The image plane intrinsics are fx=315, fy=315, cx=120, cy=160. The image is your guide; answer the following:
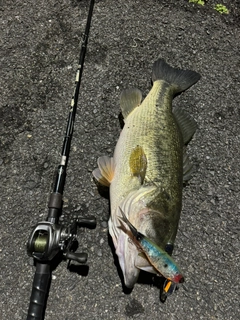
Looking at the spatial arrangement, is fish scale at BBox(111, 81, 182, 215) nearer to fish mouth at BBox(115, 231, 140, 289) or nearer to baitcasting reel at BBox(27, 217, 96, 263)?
fish mouth at BBox(115, 231, 140, 289)

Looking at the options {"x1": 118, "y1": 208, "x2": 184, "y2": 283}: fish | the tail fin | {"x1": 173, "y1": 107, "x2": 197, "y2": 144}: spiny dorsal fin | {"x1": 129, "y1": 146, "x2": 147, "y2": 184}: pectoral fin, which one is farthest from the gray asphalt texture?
{"x1": 118, "y1": 208, "x2": 184, "y2": 283}: fish

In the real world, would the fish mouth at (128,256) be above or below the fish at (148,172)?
below

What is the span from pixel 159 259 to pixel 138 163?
2.30ft

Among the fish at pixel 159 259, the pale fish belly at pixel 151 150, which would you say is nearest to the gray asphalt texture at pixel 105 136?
the pale fish belly at pixel 151 150

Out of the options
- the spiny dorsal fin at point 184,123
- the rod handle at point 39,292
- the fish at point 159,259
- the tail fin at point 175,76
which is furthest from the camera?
the tail fin at point 175,76

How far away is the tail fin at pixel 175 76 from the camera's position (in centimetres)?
289

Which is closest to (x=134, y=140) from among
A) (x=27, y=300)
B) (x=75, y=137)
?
(x=75, y=137)

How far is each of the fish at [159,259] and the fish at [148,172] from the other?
0.10 meters

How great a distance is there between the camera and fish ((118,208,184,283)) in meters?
1.76

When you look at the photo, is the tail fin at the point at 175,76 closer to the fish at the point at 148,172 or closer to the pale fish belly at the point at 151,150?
the fish at the point at 148,172

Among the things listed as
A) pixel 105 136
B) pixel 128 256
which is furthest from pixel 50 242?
pixel 105 136

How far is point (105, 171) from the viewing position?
7.98ft

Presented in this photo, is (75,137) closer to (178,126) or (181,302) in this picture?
(178,126)

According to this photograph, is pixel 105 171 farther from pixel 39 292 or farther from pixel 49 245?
pixel 39 292
